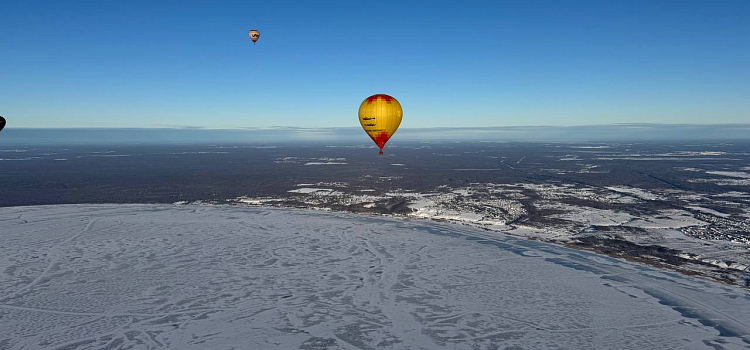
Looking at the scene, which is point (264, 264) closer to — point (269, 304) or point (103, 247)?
point (269, 304)

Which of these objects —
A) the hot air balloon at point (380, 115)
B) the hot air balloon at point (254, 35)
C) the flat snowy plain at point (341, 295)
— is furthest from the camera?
the hot air balloon at point (254, 35)

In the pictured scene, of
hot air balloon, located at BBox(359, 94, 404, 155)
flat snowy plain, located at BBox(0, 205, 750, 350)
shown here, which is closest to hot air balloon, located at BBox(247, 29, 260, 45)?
hot air balloon, located at BBox(359, 94, 404, 155)

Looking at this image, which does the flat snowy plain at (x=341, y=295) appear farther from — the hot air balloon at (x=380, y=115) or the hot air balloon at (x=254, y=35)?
the hot air balloon at (x=254, y=35)

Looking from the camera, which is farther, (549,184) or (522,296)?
(549,184)

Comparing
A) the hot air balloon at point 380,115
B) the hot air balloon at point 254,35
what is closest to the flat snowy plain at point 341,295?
the hot air balloon at point 380,115

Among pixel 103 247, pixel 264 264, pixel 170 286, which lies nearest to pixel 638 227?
pixel 264 264

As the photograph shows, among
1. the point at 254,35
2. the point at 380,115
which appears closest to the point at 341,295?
the point at 380,115
